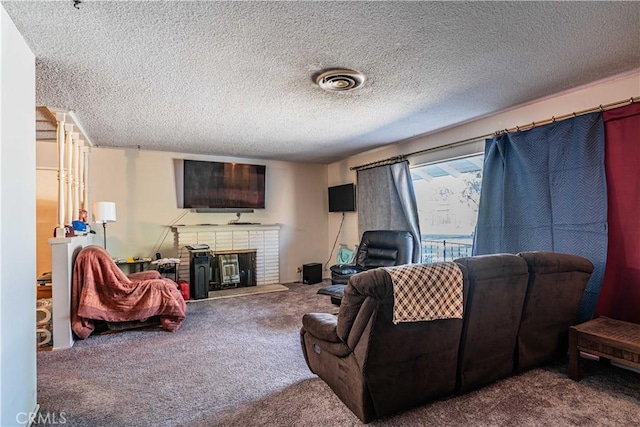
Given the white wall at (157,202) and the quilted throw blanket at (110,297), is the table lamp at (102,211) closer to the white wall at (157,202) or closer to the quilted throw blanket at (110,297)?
the white wall at (157,202)

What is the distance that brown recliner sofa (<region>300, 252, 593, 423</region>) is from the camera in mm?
1732

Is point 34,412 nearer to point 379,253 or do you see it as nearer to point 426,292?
point 426,292

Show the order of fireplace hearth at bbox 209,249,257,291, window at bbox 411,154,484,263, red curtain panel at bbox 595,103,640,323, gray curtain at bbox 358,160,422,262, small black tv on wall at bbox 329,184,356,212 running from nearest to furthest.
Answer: red curtain panel at bbox 595,103,640,323 → window at bbox 411,154,484,263 → gray curtain at bbox 358,160,422,262 → fireplace hearth at bbox 209,249,257,291 → small black tv on wall at bbox 329,184,356,212

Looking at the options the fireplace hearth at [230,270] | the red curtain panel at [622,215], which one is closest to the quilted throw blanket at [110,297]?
the fireplace hearth at [230,270]

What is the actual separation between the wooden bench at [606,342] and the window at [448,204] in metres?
1.68

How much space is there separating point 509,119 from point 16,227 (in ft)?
13.1

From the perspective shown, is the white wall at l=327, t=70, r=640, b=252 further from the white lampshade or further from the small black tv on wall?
the white lampshade

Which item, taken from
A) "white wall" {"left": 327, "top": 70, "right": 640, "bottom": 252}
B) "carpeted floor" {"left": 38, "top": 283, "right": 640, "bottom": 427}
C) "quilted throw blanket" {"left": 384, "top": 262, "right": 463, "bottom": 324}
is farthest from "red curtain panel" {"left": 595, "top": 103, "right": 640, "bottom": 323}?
"quilted throw blanket" {"left": 384, "top": 262, "right": 463, "bottom": 324}

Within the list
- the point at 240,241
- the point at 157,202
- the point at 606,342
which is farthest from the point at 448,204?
the point at 157,202

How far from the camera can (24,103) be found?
1.88 m

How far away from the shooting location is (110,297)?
337 centimetres

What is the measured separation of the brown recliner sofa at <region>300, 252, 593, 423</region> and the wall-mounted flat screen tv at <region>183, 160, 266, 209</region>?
12.2ft

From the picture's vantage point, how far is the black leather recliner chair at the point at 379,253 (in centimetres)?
423

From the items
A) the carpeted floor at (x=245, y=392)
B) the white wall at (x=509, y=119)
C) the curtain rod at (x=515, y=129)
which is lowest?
the carpeted floor at (x=245, y=392)
